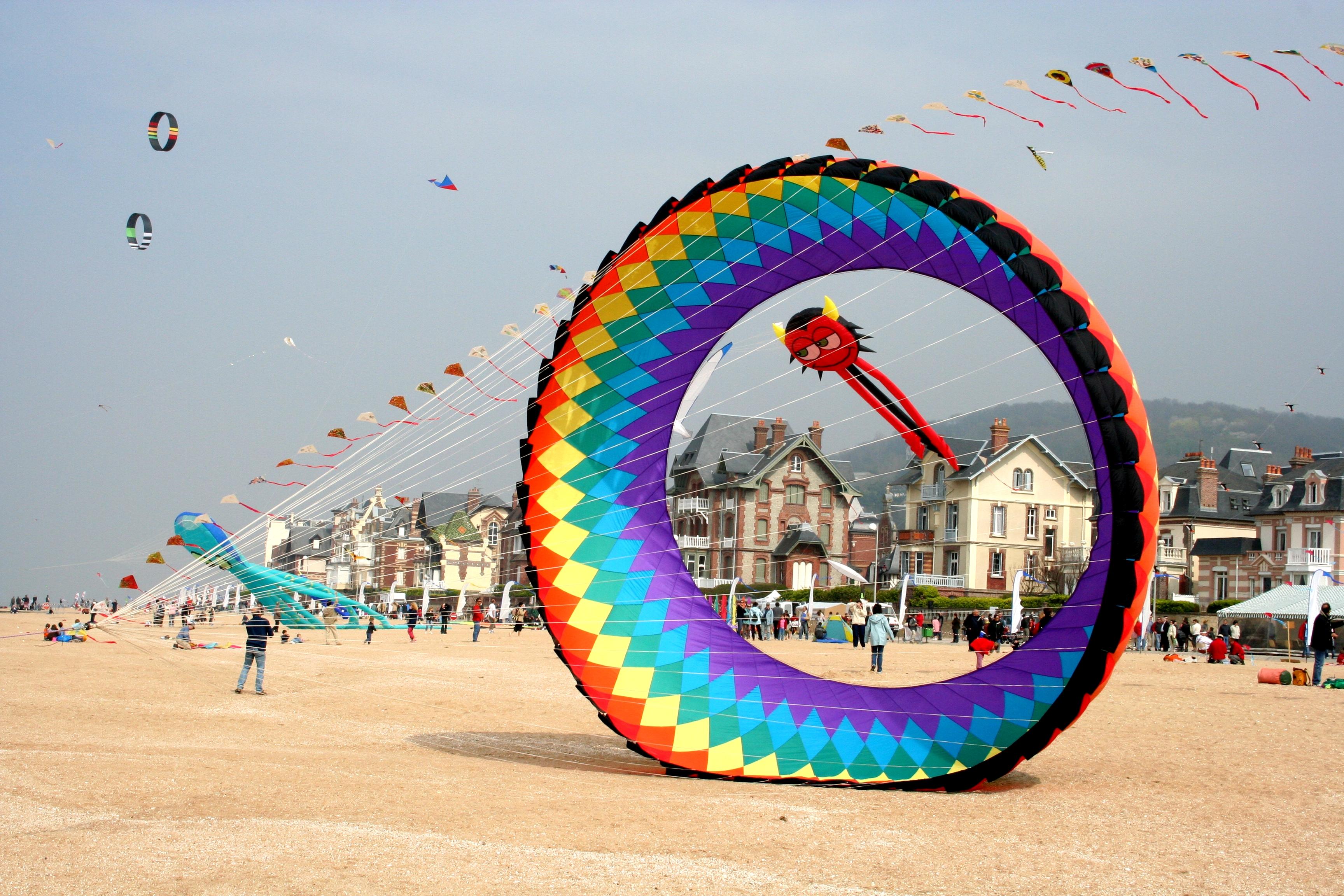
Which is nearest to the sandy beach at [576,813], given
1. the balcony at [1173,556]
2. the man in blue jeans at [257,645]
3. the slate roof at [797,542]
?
the man in blue jeans at [257,645]

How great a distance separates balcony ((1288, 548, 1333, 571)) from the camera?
146 ft

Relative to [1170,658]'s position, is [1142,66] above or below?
above

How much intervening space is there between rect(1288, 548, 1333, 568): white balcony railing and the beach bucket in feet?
99.3

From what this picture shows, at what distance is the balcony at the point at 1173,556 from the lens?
5159 cm

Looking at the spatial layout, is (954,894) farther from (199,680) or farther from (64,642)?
(64,642)

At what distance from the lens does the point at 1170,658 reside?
Answer: 25.3 metres

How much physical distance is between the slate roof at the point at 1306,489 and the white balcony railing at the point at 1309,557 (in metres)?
1.61

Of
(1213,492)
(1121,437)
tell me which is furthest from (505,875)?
(1213,492)

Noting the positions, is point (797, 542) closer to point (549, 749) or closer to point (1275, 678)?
point (1275, 678)

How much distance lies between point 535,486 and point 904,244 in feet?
11.7

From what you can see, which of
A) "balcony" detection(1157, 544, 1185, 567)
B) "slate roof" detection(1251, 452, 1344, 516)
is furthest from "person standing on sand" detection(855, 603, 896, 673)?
"balcony" detection(1157, 544, 1185, 567)

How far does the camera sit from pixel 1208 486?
5344cm

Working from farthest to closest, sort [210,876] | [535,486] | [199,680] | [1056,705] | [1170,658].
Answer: [1170,658] → [199,680] → [535,486] → [1056,705] → [210,876]

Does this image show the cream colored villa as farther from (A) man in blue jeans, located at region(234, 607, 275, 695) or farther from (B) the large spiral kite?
(B) the large spiral kite
